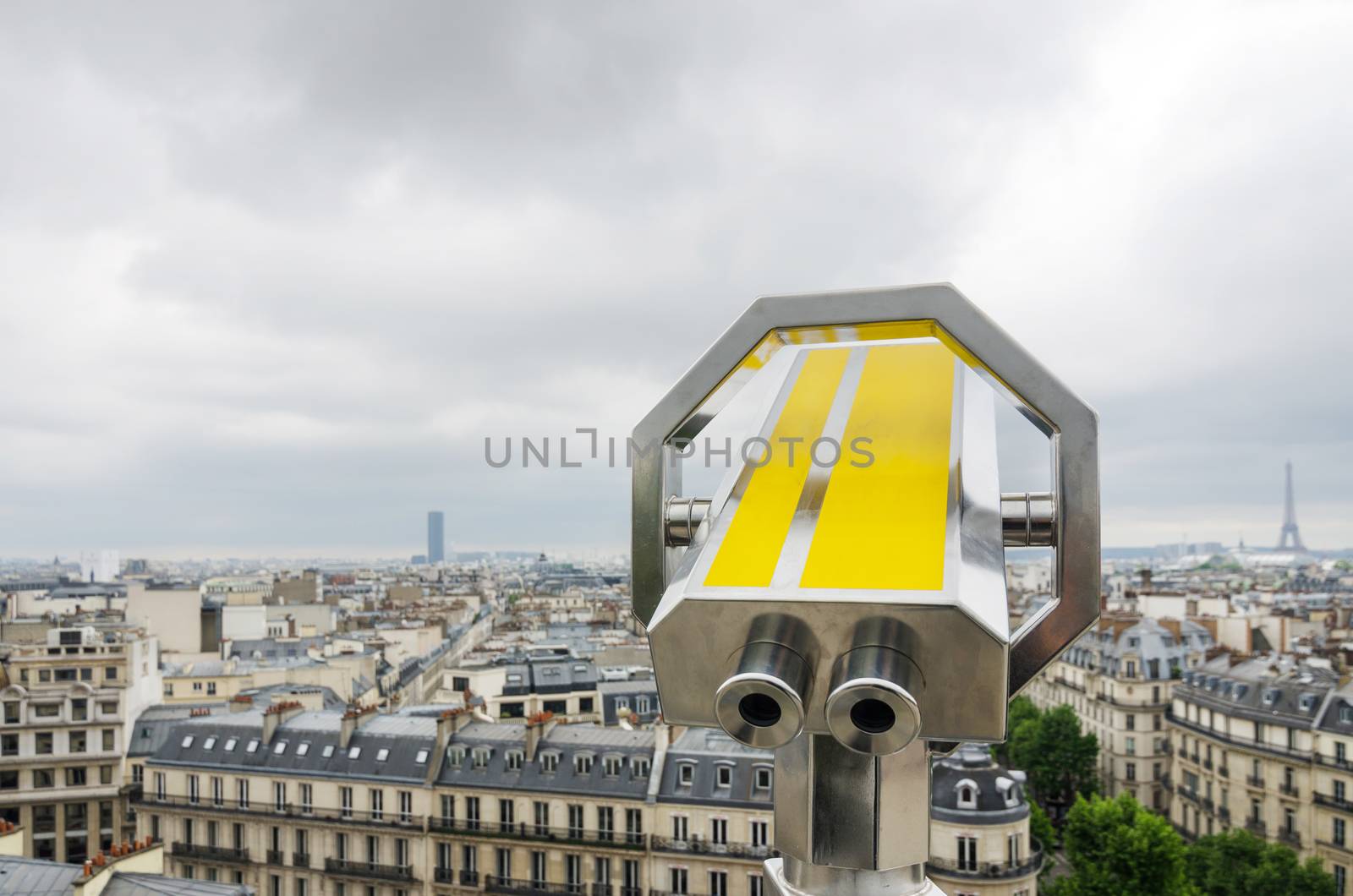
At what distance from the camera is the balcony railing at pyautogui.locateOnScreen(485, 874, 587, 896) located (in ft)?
85.4

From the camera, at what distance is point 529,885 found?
86.7ft

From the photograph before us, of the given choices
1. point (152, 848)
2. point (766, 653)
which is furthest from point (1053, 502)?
point (152, 848)

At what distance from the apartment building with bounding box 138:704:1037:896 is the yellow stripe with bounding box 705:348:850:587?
24083mm

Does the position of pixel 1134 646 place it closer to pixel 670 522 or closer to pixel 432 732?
pixel 432 732

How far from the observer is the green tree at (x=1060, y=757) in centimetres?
4434

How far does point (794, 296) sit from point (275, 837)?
3206cm

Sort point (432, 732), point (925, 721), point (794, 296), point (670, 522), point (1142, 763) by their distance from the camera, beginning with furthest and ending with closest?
1. point (1142, 763)
2. point (432, 732)
3. point (670, 522)
4. point (794, 296)
5. point (925, 721)

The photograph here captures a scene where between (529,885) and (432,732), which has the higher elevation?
(432,732)

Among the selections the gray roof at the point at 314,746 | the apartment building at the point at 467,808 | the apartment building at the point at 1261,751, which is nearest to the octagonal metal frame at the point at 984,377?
the apartment building at the point at 467,808

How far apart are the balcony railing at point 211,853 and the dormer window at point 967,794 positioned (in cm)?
2133

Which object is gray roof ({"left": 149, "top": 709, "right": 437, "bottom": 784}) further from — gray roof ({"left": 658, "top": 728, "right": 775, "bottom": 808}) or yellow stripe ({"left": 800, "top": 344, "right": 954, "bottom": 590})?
yellow stripe ({"left": 800, "top": 344, "right": 954, "bottom": 590})

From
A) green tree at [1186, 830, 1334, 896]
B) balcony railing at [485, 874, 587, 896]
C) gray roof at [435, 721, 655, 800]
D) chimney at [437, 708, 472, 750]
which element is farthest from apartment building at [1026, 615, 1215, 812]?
chimney at [437, 708, 472, 750]

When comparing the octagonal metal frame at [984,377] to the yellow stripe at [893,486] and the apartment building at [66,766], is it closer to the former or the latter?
the yellow stripe at [893,486]

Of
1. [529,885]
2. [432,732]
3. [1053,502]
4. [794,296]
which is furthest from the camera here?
[432,732]
